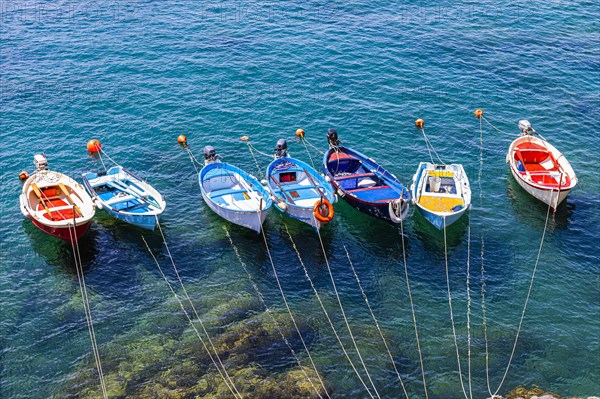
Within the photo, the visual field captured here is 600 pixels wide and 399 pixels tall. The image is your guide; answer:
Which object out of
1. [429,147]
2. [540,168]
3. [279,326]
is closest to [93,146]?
[279,326]

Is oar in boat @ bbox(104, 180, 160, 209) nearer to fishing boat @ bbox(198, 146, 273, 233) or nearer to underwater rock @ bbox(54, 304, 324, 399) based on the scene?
fishing boat @ bbox(198, 146, 273, 233)

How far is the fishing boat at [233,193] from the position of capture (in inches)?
1873

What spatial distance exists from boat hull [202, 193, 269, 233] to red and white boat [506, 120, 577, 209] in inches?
834

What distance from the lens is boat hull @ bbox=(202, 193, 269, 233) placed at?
4716cm

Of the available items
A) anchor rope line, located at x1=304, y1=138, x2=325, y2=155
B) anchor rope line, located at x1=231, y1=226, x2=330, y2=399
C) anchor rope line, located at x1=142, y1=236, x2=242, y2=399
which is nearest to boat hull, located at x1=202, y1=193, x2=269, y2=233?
anchor rope line, located at x1=231, y1=226, x2=330, y2=399

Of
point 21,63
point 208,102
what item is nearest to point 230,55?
point 208,102

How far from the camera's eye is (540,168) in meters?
55.1

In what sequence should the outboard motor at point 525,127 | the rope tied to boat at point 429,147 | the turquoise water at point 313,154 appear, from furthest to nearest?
the rope tied to boat at point 429,147 < the outboard motor at point 525,127 < the turquoise water at point 313,154

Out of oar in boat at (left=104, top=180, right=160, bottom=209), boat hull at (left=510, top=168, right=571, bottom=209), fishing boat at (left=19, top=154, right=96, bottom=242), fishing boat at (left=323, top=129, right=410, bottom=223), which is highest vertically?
fishing boat at (left=19, top=154, right=96, bottom=242)

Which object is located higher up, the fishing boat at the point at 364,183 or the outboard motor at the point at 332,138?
the outboard motor at the point at 332,138

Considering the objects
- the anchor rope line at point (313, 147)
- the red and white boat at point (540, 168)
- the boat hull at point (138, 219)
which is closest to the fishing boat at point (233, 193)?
the boat hull at point (138, 219)

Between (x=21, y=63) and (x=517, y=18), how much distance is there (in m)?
59.1

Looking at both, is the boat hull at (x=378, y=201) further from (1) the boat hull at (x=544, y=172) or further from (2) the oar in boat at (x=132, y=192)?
(2) the oar in boat at (x=132, y=192)

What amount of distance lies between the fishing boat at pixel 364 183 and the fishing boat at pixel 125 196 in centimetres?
1387
